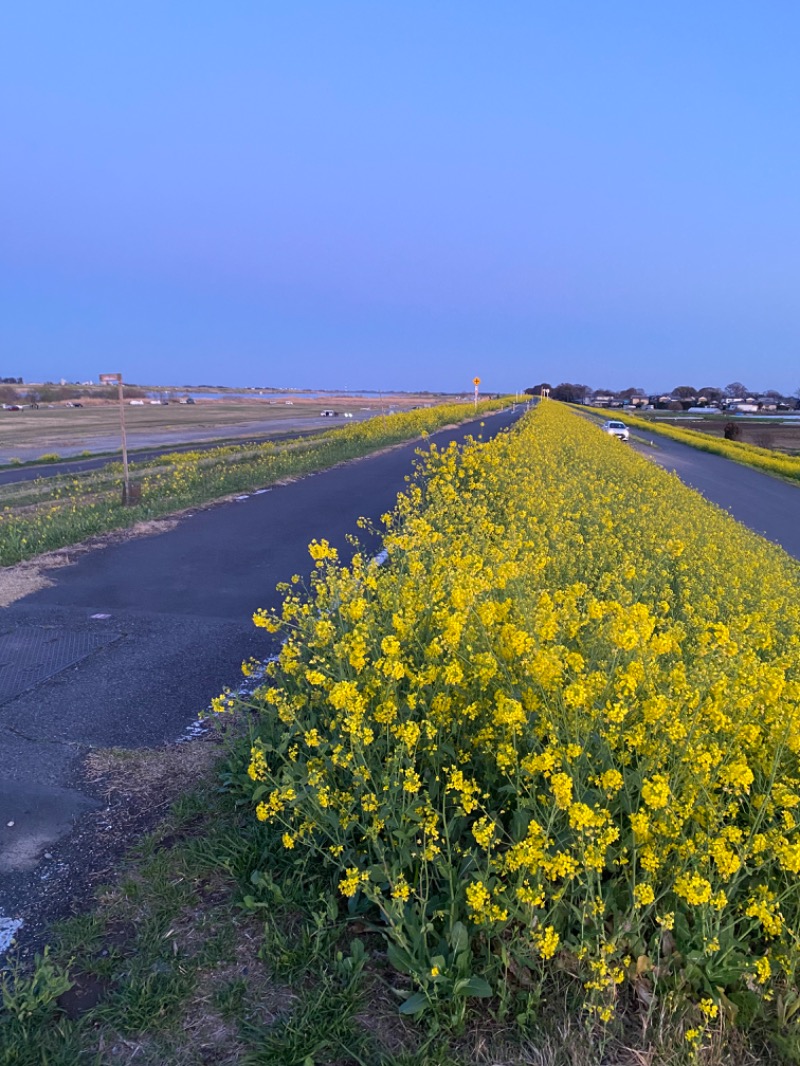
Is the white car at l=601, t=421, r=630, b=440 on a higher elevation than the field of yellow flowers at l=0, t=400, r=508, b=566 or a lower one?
higher


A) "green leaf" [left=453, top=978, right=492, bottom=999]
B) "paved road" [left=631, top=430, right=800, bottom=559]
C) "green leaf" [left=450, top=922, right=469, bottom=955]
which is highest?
"green leaf" [left=450, top=922, right=469, bottom=955]

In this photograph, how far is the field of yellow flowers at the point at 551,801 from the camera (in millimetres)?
2053

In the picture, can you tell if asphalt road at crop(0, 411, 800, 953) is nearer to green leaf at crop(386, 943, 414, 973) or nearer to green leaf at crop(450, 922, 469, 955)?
green leaf at crop(386, 943, 414, 973)

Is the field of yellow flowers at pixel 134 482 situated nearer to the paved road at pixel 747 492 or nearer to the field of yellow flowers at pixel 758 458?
the paved road at pixel 747 492

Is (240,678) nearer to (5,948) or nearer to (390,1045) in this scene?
(5,948)

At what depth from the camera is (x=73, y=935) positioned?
2.42m

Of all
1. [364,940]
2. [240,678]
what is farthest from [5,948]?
[240,678]

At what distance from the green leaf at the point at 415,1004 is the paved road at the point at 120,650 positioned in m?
1.47

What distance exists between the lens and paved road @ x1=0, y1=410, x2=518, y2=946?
3.25 meters

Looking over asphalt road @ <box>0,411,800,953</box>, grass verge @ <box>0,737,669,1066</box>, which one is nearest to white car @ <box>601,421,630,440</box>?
asphalt road @ <box>0,411,800,953</box>

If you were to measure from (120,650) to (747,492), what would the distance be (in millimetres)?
18166

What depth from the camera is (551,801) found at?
7.52ft

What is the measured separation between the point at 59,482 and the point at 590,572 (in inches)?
553

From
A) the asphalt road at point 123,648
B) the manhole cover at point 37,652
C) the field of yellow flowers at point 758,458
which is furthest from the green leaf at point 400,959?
the field of yellow flowers at point 758,458
